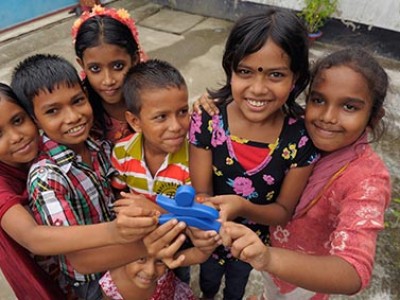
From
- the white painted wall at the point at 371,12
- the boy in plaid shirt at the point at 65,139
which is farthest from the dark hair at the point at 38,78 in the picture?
the white painted wall at the point at 371,12

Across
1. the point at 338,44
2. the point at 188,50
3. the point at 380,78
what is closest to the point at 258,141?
the point at 380,78

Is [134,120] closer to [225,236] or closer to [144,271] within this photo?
[144,271]

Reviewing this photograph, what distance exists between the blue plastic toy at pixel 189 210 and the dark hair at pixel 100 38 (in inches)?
30.4

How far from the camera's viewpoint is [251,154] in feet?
4.64

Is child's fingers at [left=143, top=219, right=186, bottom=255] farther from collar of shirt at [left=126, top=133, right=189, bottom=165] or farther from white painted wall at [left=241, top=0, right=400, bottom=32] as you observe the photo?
white painted wall at [left=241, top=0, right=400, bottom=32]

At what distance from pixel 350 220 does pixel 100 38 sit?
1220 millimetres

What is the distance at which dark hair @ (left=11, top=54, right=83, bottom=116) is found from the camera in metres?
1.32

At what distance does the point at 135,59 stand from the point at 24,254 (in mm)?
955

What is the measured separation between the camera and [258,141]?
1399 mm

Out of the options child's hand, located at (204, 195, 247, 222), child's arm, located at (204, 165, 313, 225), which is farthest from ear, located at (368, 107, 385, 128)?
child's hand, located at (204, 195, 247, 222)

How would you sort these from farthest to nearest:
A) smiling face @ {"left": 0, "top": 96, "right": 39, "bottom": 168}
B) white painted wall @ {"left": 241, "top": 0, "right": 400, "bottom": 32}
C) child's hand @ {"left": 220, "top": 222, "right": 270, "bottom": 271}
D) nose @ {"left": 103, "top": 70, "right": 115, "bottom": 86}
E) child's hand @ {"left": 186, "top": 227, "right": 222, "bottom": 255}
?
white painted wall @ {"left": 241, "top": 0, "right": 400, "bottom": 32} < nose @ {"left": 103, "top": 70, "right": 115, "bottom": 86} < smiling face @ {"left": 0, "top": 96, "right": 39, "bottom": 168} < child's hand @ {"left": 186, "top": 227, "right": 222, "bottom": 255} < child's hand @ {"left": 220, "top": 222, "right": 270, "bottom": 271}

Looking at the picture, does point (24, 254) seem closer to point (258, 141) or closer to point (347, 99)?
point (258, 141)

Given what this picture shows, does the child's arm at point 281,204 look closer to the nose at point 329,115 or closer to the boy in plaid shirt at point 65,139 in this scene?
the nose at point 329,115

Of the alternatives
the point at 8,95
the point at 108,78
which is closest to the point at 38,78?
the point at 8,95
